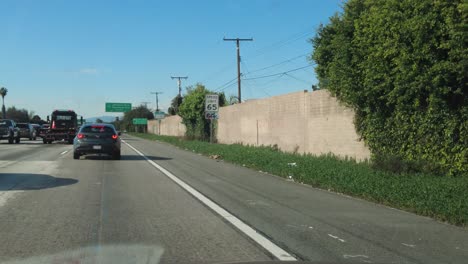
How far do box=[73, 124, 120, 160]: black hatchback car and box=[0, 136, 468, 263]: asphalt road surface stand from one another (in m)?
8.57

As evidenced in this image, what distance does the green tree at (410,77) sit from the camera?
39.7 ft

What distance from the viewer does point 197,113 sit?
158ft

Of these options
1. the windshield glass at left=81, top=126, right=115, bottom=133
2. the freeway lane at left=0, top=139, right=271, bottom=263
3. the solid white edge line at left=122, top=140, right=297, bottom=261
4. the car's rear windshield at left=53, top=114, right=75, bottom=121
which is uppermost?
the car's rear windshield at left=53, top=114, right=75, bottom=121

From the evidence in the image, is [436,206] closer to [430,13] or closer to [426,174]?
[426,174]

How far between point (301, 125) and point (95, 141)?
9.01m

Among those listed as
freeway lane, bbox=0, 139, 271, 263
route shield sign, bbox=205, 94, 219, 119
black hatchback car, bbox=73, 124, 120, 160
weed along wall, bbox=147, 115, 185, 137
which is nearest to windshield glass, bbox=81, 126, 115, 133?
black hatchback car, bbox=73, 124, 120, 160

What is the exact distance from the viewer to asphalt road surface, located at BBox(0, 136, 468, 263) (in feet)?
22.1

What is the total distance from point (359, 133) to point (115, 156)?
11379 millimetres

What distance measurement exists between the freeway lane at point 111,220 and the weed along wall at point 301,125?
7145 millimetres

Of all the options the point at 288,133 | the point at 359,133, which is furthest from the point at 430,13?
the point at 288,133

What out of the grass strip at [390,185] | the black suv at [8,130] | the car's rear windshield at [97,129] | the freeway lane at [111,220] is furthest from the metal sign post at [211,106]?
the black suv at [8,130]

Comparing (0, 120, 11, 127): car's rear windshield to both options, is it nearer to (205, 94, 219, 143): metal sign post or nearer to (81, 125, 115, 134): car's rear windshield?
(205, 94, 219, 143): metal sign post

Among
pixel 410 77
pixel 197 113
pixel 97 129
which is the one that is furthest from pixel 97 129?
pixel 197 113

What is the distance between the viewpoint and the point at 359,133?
1761 cm
